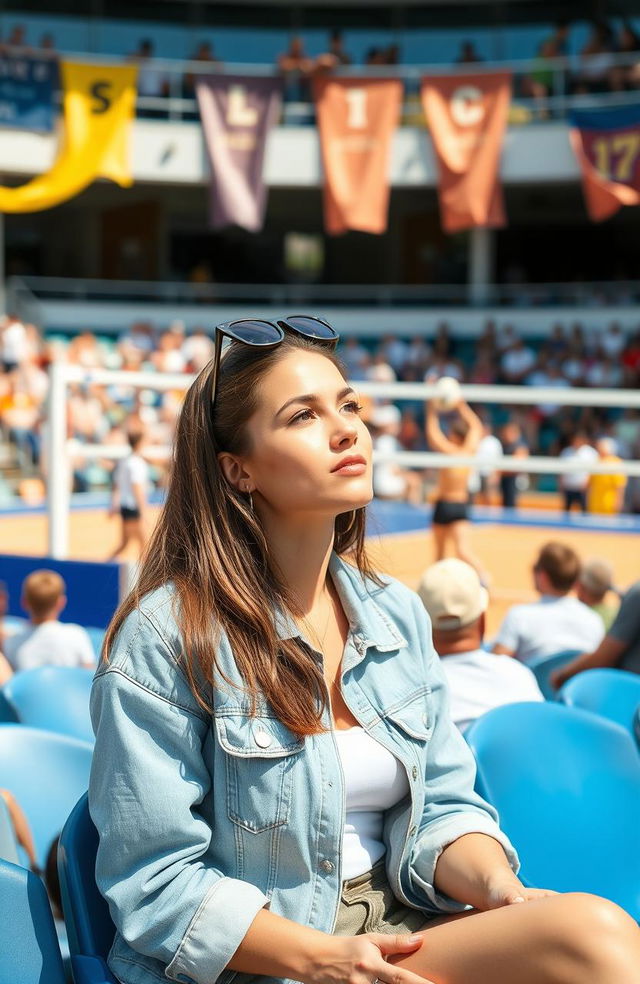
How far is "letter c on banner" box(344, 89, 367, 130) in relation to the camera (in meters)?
19.6

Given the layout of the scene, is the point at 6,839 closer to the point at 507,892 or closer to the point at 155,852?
the point at 155,852

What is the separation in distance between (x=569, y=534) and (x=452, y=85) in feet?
28.7

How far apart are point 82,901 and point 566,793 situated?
121cm

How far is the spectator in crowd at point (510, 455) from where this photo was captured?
15.3 metres

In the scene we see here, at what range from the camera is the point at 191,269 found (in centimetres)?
2670

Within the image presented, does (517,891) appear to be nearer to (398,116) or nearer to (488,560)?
(488,560)

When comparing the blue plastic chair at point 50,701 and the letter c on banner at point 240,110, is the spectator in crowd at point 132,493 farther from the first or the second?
the letter c on banner at point 240,110

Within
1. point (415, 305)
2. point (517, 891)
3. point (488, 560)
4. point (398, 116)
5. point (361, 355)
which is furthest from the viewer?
point (415, 305)

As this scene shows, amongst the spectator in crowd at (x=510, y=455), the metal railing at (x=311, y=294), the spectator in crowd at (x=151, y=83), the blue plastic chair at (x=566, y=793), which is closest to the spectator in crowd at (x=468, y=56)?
the metal railing at (x=311, y=294)

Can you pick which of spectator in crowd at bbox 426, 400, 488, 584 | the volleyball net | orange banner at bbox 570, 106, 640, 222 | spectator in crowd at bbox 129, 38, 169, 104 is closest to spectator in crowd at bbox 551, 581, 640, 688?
the volleyball net

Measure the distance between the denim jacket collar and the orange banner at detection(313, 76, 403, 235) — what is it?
1818 cm

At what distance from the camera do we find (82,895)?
1.68 meters

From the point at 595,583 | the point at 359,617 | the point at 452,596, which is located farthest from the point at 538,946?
the point at 595,583

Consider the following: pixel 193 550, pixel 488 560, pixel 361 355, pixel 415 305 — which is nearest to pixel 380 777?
pixel 193 550
